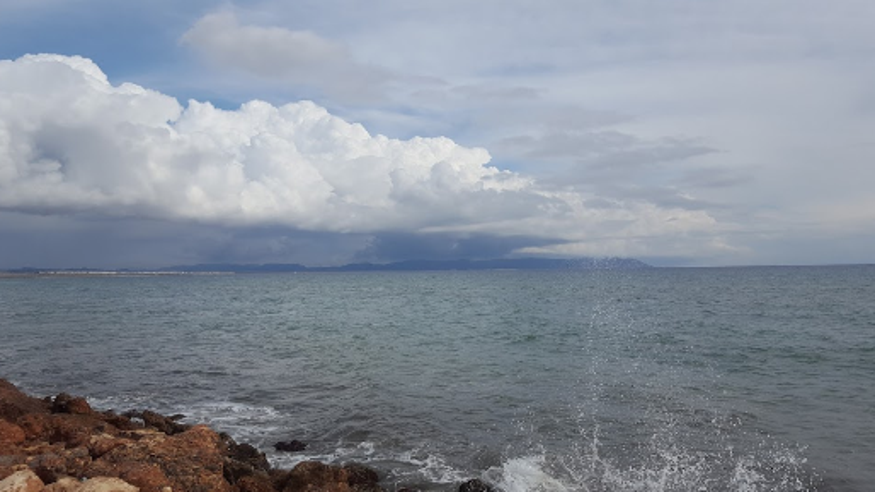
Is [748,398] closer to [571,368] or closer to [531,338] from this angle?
[571,368]

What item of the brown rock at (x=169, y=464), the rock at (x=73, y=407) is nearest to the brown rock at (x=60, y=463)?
the brown rock at (x=169, y=464)

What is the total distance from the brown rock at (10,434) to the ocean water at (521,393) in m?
7.31

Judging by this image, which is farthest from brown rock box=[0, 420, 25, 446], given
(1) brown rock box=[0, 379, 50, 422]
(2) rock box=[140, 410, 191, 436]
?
(2) rock box=[140, 410, 191, 436]

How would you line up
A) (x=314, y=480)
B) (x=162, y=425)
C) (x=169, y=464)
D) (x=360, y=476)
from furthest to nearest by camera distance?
(x=162, y=425)
(x=360, y=476)
(x=314, y=480)
(x=169, y=464)

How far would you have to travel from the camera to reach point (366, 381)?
30.5m

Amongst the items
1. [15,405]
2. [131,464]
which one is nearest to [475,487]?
[131,464]

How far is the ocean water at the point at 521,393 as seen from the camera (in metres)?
18.0

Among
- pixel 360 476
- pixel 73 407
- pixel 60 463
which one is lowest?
pixel 360 476

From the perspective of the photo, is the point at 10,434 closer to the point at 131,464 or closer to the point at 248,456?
the point at 131,464

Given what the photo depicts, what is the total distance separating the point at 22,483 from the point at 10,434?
16.0 feet

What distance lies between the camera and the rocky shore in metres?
11.5

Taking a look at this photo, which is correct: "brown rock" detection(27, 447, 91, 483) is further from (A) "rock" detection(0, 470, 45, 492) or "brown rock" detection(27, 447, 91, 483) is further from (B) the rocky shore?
(A) "rock" detection(0, 470, 45, 492)

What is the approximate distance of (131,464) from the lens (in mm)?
12211

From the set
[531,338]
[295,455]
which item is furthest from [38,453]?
[531,338]
